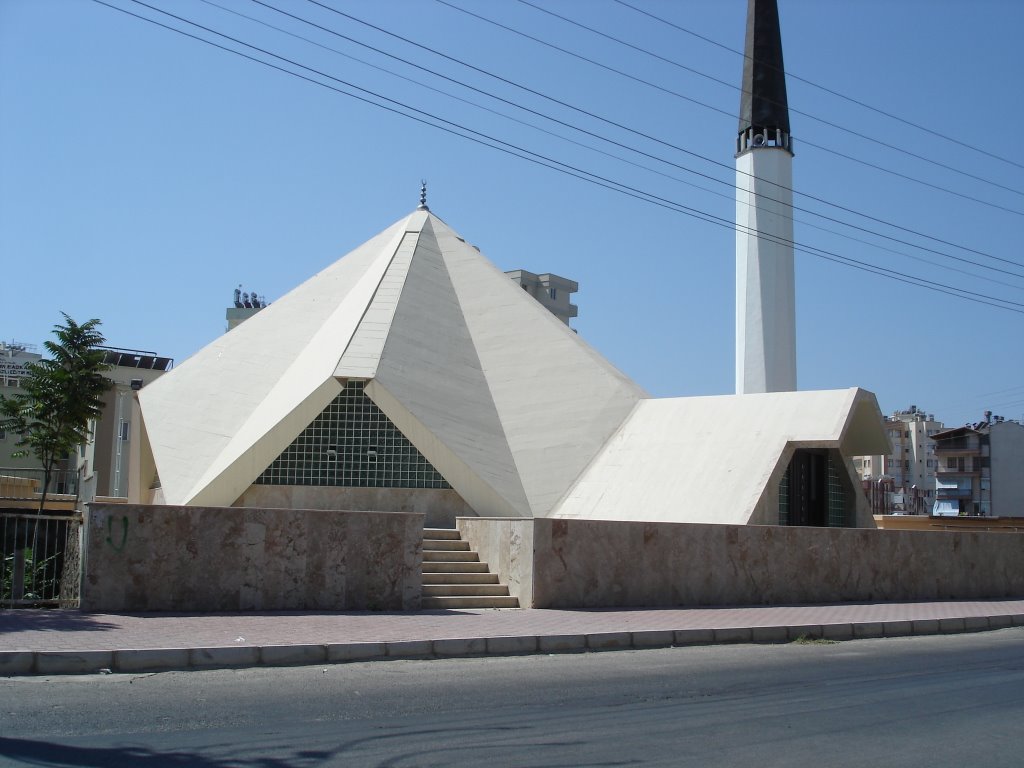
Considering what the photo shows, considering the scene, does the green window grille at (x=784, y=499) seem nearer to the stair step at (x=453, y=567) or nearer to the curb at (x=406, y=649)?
the curb at (x=406, y=649)

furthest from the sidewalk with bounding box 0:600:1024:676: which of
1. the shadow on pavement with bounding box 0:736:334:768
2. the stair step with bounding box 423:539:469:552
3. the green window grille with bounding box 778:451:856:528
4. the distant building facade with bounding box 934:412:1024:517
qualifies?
the distant building facade with bounding box 934:412:1024:517

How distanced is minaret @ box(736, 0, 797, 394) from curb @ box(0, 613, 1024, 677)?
82.3 ft

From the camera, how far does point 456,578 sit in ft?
42.5

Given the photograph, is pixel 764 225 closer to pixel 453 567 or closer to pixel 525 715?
pixel 453 567

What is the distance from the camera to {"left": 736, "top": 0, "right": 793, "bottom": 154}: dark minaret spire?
3844 cm

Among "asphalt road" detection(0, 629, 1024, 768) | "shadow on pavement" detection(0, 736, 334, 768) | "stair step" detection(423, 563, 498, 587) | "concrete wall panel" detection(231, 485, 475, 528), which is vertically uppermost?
"concrete wall panel" detection(231, 485, 475, 528)

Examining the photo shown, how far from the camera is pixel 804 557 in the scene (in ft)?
47.4

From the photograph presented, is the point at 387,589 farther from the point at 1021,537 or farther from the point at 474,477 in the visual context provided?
the point at 1021,537

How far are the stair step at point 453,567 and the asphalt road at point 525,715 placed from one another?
401 cm

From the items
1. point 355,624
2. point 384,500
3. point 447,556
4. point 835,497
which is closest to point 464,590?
point 447,556

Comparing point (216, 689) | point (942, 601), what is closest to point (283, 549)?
point (216, 689)

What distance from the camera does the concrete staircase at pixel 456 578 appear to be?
40.5ft

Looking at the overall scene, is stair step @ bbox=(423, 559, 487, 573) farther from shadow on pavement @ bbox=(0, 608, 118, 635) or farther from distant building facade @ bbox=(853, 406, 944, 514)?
distant building facade @ bbox=(853, 406, 944, 514)

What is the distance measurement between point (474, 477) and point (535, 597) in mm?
4457
